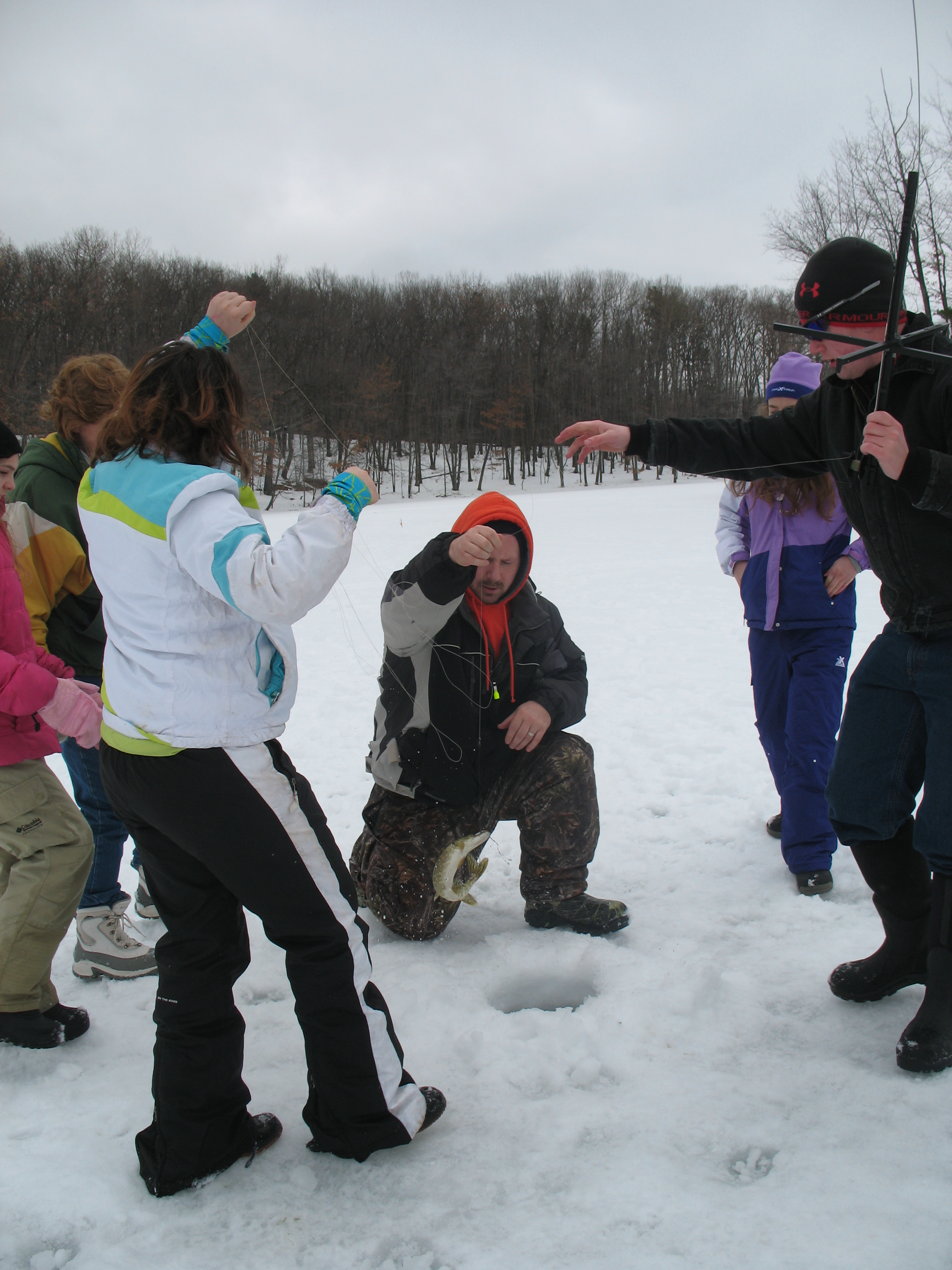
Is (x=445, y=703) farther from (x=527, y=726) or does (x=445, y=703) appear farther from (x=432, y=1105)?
(x=432, y=1105)

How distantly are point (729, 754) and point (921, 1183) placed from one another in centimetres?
312

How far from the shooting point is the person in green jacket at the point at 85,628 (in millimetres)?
2656

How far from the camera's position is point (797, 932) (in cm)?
277

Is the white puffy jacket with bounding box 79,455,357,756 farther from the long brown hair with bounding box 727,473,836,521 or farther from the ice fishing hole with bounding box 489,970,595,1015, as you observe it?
the long brown hair with bounding box 727,473,836,521

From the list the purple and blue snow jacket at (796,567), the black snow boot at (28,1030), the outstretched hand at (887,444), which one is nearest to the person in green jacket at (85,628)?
→ the black snow boot at (28,1030)

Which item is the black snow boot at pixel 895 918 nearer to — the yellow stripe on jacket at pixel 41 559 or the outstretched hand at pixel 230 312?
the outstretched hand at pixel 230 312

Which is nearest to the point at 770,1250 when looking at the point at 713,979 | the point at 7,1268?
the point at 713,979

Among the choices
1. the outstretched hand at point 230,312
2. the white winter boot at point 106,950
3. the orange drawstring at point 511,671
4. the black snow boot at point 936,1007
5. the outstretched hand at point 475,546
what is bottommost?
the white winter boot at point 106,950

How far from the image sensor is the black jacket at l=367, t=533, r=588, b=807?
290cm

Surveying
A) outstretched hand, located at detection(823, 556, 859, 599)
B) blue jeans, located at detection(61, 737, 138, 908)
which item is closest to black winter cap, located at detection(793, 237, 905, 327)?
outstretched hand, located at detection(823, 556, 859, 599)

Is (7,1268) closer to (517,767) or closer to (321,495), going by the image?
(321,495)

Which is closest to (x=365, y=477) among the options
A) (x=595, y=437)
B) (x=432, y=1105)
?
(x=595, y=437)

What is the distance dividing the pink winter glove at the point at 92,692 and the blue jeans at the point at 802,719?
8.39 feet

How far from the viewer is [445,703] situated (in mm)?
2951
